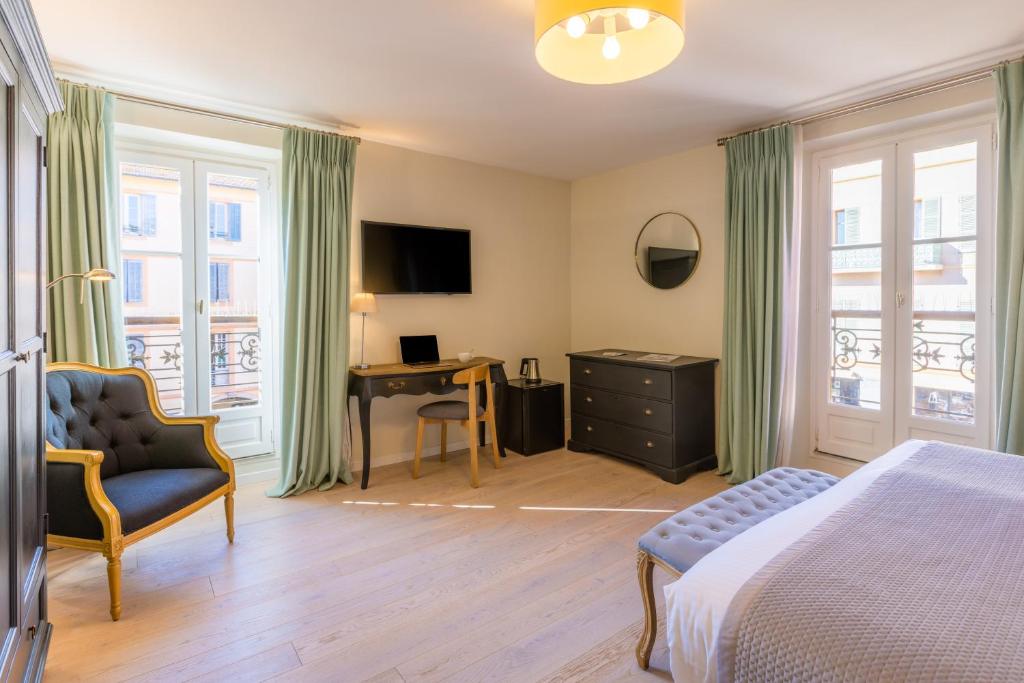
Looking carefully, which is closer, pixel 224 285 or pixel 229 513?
pixel 229 513

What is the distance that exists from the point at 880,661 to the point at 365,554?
2.20 meters

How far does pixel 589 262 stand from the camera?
494 centimetres

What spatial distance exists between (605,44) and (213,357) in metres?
3.16

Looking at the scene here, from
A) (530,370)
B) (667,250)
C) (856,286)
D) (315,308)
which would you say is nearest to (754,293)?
(856,286)

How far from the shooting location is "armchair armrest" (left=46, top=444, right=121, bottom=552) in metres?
2.04

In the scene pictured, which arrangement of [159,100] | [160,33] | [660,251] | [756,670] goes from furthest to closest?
[660,251] < [159,100] < [160,33] < [756,670]

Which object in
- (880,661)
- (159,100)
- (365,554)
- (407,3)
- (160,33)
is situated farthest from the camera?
(159,100)

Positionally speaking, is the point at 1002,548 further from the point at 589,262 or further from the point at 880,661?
the point at 589,262

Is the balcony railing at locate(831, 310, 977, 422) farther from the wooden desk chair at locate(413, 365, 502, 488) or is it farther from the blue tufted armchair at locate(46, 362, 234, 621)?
the blue tufted armchair at locate(46, 362, 234, 621)

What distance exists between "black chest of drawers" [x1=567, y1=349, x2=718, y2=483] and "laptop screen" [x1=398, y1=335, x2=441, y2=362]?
46.3 inches

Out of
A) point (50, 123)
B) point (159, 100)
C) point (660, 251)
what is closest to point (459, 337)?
point (660, 251)

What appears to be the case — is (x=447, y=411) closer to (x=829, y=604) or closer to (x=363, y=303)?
(x=363, y=303)

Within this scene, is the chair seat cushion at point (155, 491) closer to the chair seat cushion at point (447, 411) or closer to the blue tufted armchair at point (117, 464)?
the blue tufted armchair at point (117, 464)

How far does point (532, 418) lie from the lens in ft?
14.0
